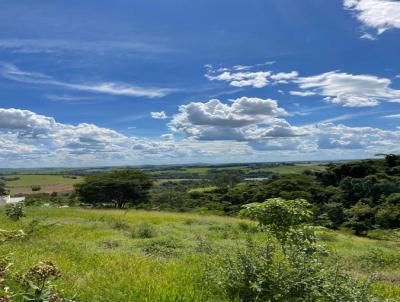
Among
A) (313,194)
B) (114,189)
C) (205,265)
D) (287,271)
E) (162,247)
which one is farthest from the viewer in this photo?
(114,189)

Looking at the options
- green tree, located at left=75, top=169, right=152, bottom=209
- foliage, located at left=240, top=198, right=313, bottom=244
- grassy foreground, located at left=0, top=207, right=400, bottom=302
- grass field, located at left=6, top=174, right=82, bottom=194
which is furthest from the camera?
grass field, located at left=6, top=174, right=82, bottom=194

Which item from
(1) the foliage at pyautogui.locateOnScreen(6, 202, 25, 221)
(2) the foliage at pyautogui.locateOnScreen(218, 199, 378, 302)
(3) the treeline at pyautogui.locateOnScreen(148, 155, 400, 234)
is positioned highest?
(2) the foliage at pyautogui.locateOnScreen(218, 199, 378, 302)

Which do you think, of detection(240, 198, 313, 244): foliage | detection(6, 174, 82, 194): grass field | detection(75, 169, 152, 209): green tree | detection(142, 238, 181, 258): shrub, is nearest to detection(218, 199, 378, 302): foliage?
detection(240, 198, 313, 244): foliage

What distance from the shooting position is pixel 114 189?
6128 centimetres

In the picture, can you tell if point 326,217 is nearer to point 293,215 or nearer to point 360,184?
point 360,184

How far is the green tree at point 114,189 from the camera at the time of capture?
60.8 meters

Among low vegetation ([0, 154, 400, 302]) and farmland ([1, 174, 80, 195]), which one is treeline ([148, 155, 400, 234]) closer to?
low vegetation ([0, 154, 400, 302])

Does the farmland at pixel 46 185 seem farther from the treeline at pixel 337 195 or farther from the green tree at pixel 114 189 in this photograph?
the treeline at pixel 337 195

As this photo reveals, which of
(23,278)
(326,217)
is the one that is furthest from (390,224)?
(23,278)

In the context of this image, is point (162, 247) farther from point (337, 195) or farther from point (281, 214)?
point (337, 195)

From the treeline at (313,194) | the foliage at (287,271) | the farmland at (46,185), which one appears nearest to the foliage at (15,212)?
the foliage at (287,271)

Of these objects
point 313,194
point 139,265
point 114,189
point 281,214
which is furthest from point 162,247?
point 114,189

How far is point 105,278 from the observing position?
330 inches

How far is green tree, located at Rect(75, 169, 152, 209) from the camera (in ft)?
199
